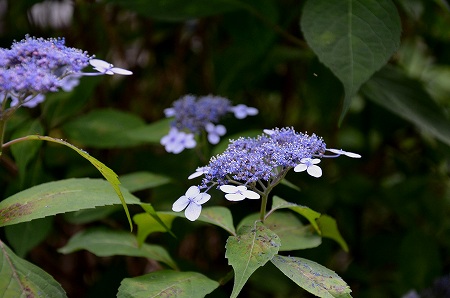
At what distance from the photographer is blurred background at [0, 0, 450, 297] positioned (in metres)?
1.28

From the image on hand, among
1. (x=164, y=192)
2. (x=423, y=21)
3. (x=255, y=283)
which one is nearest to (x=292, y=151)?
(x=164, y=192)

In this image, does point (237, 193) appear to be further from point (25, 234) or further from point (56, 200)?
point (25, 234)

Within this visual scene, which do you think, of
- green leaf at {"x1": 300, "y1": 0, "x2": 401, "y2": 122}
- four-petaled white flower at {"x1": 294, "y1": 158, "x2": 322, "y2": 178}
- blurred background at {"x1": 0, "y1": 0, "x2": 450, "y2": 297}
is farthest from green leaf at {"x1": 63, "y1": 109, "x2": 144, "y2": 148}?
four-petaled white flower at {"x1": 294, "y1": 158, "x2": 322, "y2": 178}

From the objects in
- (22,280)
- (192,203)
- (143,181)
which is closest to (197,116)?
(143,181)

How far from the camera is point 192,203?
0.79 metres

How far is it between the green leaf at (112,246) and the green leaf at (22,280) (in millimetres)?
165

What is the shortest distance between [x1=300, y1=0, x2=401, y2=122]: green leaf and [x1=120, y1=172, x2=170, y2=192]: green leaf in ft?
1.19

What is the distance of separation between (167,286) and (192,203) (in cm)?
12

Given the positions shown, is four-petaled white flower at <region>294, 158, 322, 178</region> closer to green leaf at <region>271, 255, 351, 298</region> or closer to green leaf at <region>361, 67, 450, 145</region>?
green leaf at <region>271, 255, 351, 298</region>

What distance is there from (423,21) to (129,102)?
2.68 feet

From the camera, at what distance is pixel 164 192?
1.23 m

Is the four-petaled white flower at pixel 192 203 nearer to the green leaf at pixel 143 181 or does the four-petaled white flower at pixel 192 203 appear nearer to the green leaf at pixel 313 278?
the green leaf at pixel 313 278

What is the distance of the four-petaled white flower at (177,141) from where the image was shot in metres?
1.10

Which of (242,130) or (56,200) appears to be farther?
(242,130)
